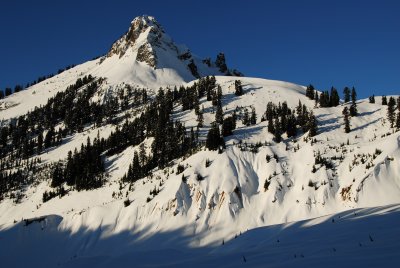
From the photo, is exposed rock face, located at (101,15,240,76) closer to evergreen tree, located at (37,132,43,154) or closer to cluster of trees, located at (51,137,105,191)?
evergreen tree, located at (37,132,43,154)

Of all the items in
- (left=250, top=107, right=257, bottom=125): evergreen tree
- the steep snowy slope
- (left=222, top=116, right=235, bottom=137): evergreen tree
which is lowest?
(left=222, top=116, right=235, bottom=137): evergreen tree

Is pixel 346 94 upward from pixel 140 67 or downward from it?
downward

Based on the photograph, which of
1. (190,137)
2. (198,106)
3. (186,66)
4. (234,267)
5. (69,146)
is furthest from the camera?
(186,66)

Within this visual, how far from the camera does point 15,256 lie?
50.6 meters

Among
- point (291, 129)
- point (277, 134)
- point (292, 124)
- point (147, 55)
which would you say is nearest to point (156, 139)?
point (277, 134)

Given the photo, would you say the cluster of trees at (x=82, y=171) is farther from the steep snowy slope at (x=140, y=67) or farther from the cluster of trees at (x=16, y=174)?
the steep snowy slope at (x=140, y=67)

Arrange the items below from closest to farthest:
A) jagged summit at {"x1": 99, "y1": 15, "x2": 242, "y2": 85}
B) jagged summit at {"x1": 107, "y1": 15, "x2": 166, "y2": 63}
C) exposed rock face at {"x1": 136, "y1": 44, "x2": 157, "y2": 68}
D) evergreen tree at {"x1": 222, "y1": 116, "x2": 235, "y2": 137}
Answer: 1. evergreen tree at {"x1": 222, "y1": 116, "x2": 235, "y2": 137}
2. jagged summit at {"x1": 99, "y1": 15, "x2": 242, "y2": 85}
3. exposed rock face at {"x1": 136, "y1": 44, "x2": 157, "y2": 68}
4. jagged summit at {"x1": 107, "y1": 15, "x2": 166, "y2": 63}

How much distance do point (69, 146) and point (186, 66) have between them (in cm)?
7490

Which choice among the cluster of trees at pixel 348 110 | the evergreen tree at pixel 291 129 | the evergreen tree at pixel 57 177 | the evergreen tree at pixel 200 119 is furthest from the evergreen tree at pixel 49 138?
the cluster of trees at pixel 348 110

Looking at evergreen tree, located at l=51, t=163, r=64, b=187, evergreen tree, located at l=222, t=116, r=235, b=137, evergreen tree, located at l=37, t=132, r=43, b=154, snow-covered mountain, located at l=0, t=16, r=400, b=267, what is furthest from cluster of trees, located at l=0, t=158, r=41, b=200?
evergreen tree, located at l=222, t=116, r=235, b=137

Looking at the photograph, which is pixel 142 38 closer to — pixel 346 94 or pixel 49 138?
pixel 49 138

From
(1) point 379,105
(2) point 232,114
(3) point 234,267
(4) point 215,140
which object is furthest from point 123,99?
(3) point 234,267

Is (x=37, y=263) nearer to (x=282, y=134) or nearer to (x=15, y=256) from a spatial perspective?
(x=15, y=256)

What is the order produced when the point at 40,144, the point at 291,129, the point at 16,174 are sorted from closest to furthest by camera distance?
the point at 291,129, the point at 16,174, the point at 40,144
